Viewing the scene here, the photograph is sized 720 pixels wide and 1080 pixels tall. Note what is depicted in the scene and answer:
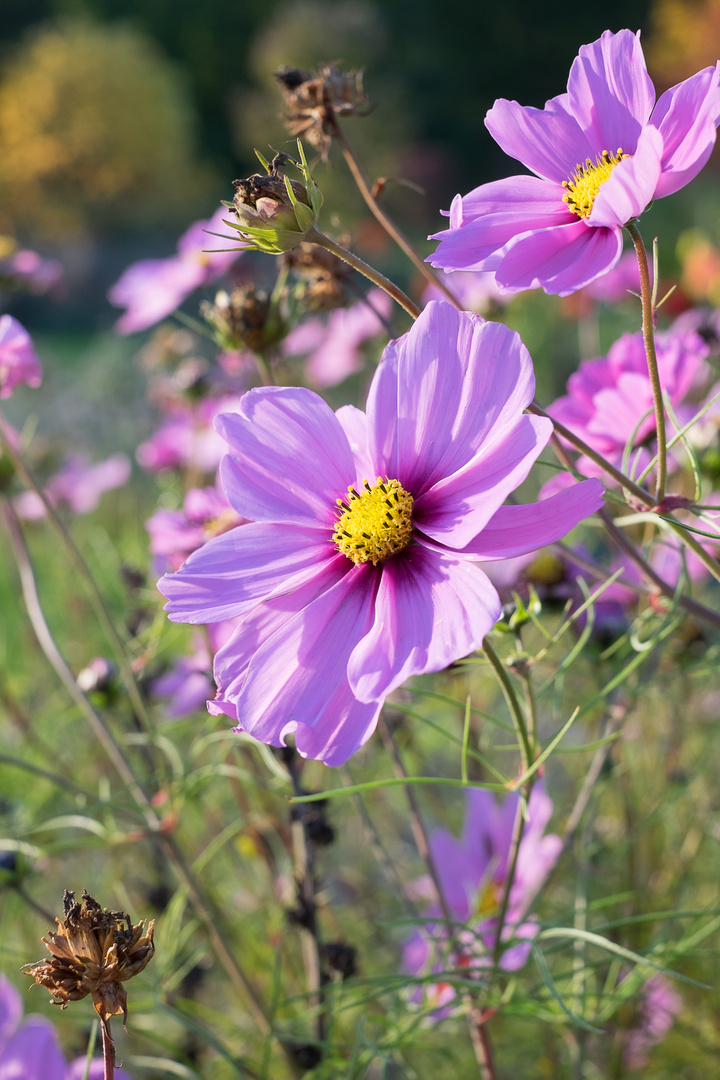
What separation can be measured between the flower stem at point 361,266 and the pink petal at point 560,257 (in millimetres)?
32

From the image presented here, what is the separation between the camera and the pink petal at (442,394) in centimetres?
27

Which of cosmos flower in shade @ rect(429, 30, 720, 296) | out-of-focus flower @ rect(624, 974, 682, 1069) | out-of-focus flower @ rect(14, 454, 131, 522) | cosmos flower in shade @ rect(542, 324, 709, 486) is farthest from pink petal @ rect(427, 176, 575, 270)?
out-of-focus flower @ rect(14, 454, 131, 522)

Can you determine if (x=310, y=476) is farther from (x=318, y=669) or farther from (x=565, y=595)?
(x=565, y=595)

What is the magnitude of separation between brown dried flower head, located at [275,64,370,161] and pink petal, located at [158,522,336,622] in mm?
214

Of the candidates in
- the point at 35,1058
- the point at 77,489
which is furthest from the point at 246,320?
the point at 77,489

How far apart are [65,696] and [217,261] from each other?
0.60m

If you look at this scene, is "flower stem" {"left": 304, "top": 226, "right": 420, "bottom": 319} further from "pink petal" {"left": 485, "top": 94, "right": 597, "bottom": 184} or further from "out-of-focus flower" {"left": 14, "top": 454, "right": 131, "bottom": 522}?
"out-of-focus flower" {"left": 14, "top": 454, "right": 131, "bottom": 522}

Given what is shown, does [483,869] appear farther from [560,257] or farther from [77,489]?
[77,489]

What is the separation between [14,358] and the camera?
0.45 metres

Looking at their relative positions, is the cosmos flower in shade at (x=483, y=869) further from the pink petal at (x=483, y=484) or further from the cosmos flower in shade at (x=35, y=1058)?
the pink petal at (x=483, y=484)

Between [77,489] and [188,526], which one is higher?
[188,526]

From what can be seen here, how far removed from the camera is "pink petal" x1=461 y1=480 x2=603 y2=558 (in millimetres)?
254

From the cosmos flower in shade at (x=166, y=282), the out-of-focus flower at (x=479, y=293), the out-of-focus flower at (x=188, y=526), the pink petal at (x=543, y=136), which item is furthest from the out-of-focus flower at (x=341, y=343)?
the pink petal at (x=543, y=136)

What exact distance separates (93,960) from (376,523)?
156 mm
